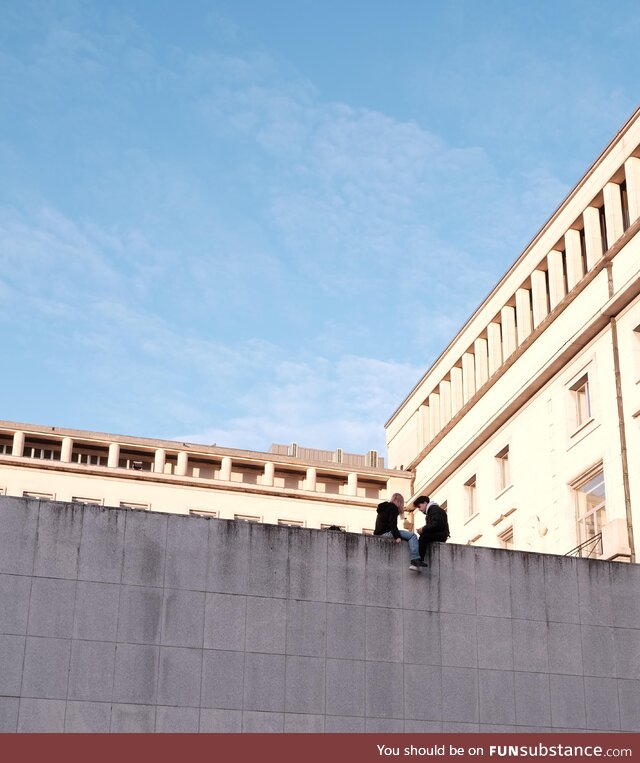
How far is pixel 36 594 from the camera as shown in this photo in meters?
21.8

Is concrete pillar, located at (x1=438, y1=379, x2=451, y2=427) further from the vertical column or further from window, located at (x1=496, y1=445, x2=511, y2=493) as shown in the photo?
window, located at (x1=496, y1=445, x2=511, y2=493)

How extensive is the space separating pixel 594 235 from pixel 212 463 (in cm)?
2436

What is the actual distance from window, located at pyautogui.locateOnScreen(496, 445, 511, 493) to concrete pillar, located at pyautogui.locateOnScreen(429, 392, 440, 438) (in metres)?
6.92

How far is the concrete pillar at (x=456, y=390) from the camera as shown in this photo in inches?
1928

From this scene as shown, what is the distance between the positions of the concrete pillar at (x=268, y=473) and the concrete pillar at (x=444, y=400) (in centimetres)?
983

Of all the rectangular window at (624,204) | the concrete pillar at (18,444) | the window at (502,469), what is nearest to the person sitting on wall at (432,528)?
the rectangular window at (624,204)

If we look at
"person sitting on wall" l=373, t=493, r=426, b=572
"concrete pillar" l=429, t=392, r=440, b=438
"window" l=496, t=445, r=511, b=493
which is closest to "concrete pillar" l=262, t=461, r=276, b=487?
"concrete pillar" l=429, t=392, r=440, b=438

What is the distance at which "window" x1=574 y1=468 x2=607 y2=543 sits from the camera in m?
37.0

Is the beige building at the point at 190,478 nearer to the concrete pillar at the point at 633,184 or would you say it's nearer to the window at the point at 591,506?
the window at the point at 591,506

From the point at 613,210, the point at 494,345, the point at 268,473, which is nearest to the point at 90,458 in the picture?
the point at 268,473

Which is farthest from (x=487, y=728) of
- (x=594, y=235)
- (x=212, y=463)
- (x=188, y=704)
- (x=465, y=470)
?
(x=212, y=463)
